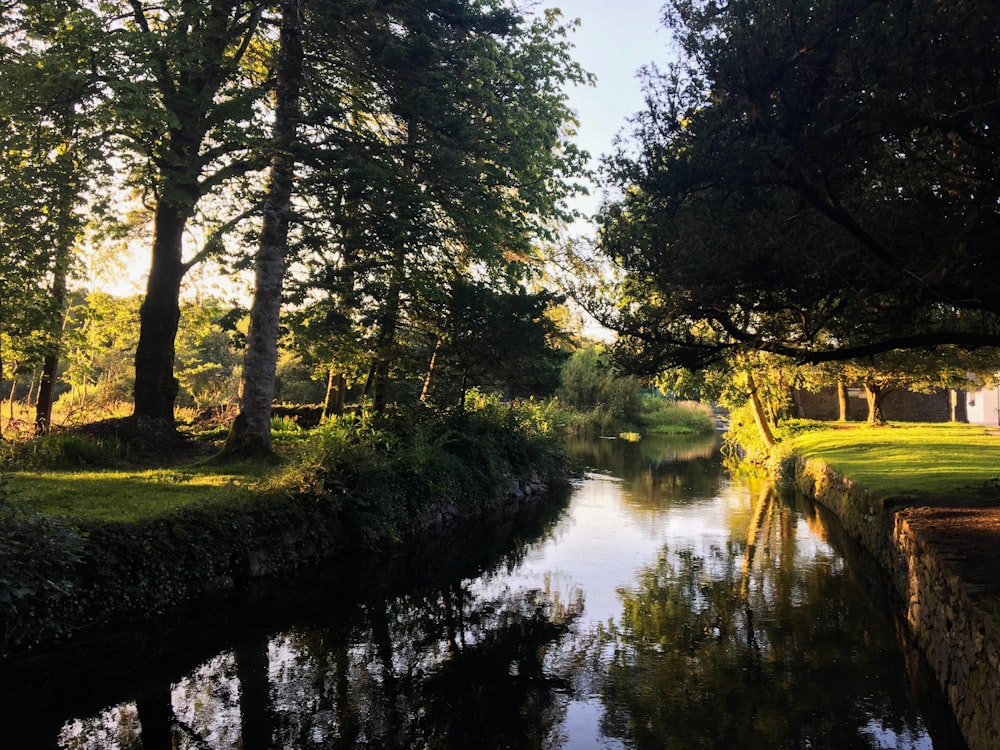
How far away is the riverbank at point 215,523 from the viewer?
5.83 m

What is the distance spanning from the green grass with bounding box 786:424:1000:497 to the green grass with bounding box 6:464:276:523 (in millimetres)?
10131

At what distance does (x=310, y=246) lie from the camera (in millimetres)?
12703

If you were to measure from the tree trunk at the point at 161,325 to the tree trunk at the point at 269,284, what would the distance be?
7.75 ft

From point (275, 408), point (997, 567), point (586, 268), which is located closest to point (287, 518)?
point (997, 567)

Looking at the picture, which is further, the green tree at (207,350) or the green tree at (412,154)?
the green tree at (207,350)

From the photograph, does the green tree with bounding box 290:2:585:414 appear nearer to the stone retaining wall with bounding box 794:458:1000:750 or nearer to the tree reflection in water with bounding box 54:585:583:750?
the tree reflection in water with bounding box 54:585:583:750

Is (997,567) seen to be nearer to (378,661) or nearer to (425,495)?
(378,661)

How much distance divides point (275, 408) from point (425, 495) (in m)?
9.59

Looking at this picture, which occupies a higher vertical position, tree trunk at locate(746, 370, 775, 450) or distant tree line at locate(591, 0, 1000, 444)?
distant tree line at locate(591, 0, 1000, 444)

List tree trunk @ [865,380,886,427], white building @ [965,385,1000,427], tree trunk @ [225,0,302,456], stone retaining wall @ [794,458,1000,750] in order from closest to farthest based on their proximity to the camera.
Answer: stone retaining wall @ [794,458,1000,750] → tree trunk @ [225,0,302,456] → tree trunk @ [865,380,886,427] → white building @ [965,385,1000,427]

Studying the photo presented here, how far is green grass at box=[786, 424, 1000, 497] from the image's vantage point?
36.1 feet

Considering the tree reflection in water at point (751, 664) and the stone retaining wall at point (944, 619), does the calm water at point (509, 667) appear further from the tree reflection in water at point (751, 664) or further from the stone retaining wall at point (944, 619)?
the stone retaining wall at point (944, 619)

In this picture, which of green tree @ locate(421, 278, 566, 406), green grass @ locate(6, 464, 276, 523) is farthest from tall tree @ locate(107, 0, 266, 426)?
green tree @ locate(421, 278, 566, 406)

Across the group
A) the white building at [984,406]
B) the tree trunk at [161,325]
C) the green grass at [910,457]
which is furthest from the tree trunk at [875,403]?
the tree trunk at [161,325]
